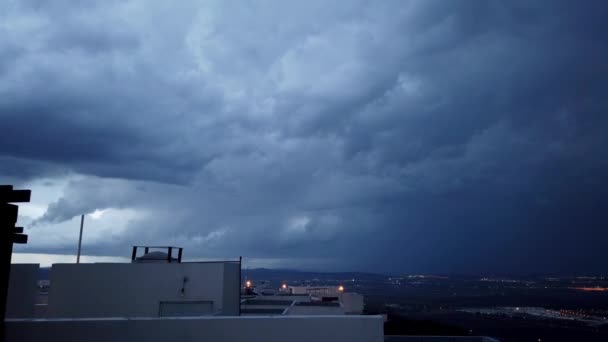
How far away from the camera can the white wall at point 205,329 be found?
771 centimetres

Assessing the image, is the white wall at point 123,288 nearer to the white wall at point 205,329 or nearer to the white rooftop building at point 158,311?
the white rooftop building at point 158,311

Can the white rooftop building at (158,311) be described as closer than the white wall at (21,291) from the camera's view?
Yes

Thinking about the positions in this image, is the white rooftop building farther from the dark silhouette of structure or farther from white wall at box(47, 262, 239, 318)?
the dark silhouette of structure

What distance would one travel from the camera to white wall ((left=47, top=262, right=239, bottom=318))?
601 inches

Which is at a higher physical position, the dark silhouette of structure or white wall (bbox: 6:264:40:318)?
the dark silhouette of structure

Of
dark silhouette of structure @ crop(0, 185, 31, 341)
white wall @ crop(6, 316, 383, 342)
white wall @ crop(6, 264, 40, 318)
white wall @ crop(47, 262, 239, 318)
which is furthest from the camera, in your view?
white wall @ crop(47, 262, 239, 318)

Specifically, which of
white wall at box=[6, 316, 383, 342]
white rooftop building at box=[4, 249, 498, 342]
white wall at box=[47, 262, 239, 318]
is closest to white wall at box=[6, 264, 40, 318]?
white rooftop building at box=[4, 249, 498, 342]

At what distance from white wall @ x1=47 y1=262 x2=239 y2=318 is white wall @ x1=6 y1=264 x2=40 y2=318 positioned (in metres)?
4.86

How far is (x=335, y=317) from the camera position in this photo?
800 cm

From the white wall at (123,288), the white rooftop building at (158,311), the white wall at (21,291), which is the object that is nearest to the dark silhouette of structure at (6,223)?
the white rooftop building at (158,311)

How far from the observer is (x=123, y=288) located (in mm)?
15445

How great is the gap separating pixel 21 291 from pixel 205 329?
5.37m

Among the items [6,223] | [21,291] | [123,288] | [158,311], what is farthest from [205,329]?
[123,288]

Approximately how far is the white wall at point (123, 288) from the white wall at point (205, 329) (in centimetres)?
777
